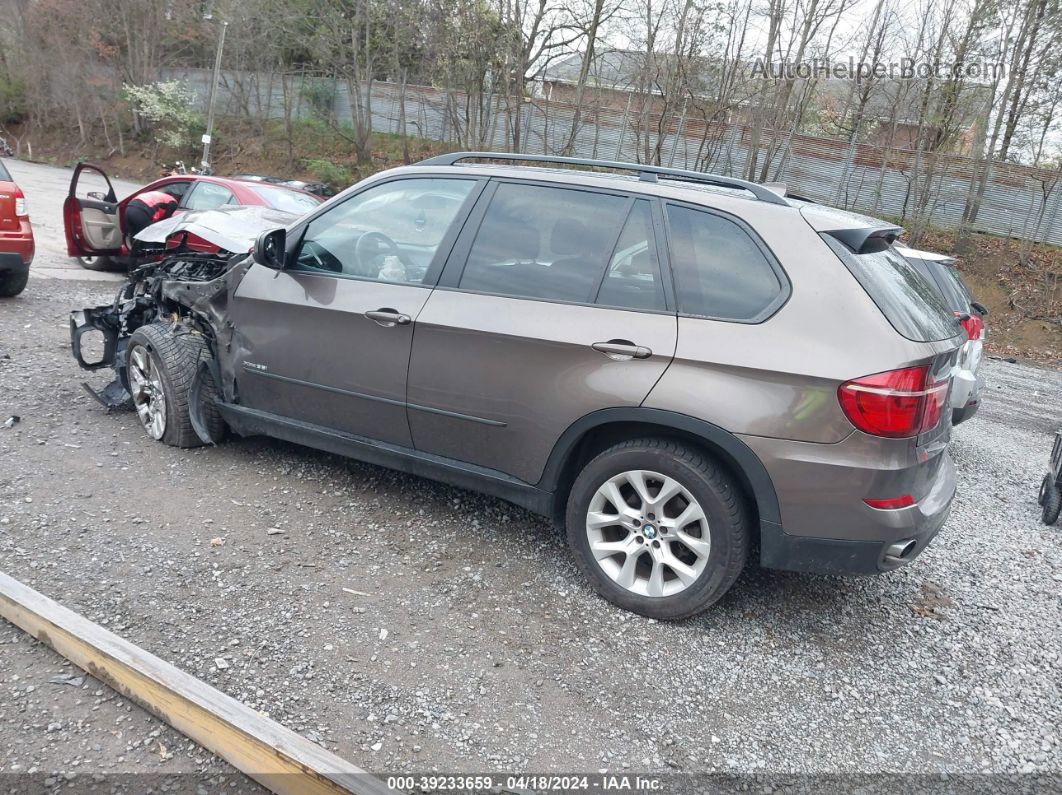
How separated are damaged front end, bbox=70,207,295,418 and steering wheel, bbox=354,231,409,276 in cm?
78

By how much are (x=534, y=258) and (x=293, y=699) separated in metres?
2.07

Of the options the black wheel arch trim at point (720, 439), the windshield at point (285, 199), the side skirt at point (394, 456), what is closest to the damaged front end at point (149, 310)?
the side skirt at point (394, 456)

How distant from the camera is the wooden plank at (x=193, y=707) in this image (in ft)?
7.17

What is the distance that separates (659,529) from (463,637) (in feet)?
2.99

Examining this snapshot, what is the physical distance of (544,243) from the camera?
3561 millimetres

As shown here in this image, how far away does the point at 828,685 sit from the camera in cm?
302

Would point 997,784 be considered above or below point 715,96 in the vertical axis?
below

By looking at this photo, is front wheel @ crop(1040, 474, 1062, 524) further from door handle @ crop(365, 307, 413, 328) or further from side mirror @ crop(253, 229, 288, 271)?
side mirror @ crop(253, 229, 288, 271)

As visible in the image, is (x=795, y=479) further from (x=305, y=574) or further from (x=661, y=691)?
(x=305, y=574)

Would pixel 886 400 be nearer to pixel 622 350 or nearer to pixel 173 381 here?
pixel 622 350

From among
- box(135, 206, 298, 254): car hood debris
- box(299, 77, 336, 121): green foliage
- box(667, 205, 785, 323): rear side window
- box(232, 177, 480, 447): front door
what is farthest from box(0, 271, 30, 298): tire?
box(299, 77, 336, 121): green foliage

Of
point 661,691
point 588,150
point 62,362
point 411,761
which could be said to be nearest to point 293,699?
point 411,761

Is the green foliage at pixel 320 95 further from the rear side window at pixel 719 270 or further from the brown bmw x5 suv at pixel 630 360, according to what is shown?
the rear side window at pixel 719 270

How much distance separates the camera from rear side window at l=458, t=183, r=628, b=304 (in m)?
3.44
